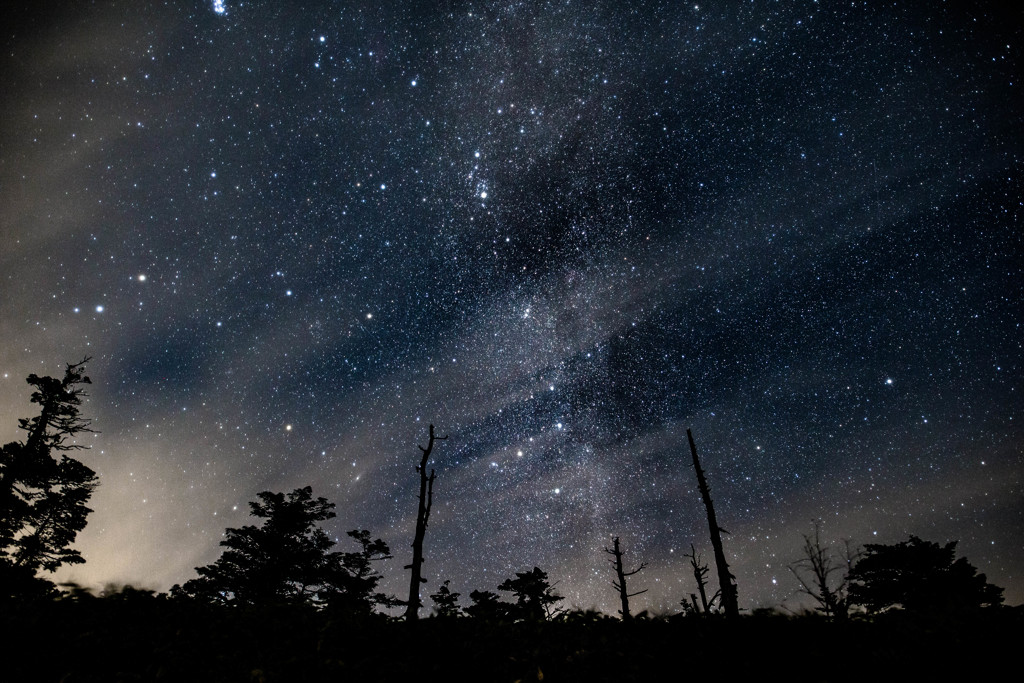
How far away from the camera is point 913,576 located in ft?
76.9

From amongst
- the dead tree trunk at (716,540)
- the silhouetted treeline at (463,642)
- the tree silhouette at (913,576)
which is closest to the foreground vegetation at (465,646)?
the silhouetted treeline at (463,642)

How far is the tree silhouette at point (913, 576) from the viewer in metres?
22.9

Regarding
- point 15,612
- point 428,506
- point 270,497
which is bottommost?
point 15,612

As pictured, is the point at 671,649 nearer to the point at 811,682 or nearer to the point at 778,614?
the point at 811,682

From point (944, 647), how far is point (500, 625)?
879 centimetres

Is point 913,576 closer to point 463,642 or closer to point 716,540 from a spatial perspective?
point 716,540

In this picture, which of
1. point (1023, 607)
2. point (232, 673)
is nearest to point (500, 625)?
point (232, 673)

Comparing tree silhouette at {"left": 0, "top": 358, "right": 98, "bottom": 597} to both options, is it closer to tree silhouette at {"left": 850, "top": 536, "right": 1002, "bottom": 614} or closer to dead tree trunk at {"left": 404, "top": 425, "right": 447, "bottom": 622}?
dead tree trunk at {"left": 404, "top": 425, "right": 447, "bottom": 622}

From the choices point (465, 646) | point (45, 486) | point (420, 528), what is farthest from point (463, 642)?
point (45, 486)

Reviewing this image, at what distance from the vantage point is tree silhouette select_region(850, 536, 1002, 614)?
22906 millimetres

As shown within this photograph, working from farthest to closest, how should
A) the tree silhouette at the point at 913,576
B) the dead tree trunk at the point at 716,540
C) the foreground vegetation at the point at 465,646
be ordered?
the tree silhouette at the point at 913,576 < the dead tree trunk at the point at 716,540 < the foreground vegetation at the point at 465,646

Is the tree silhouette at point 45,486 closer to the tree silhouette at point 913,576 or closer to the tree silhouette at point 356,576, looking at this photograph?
the tree silhouette at point 356,576

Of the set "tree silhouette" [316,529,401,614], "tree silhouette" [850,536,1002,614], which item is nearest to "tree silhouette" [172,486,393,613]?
"tree silhouette" [316,529,401,614]

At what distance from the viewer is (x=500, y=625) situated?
1041 centimetres
